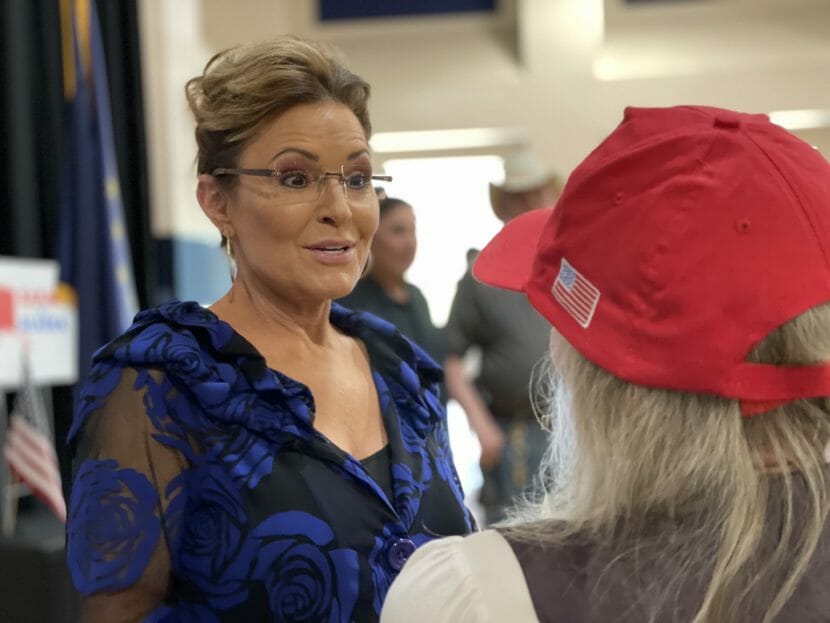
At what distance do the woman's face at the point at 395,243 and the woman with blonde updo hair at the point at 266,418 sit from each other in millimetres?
2080

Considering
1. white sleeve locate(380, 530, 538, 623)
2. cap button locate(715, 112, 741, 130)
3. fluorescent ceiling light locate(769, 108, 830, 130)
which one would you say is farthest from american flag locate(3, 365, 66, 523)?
fluorescent ceiling light locate(769, 108, 830, 130)

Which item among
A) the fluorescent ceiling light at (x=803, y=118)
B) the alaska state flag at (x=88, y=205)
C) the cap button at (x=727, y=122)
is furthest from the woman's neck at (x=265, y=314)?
the fluorescent ceiling light at (x=803, y=118)

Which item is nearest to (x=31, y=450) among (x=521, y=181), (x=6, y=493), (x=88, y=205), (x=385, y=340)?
(x=6, y=493)

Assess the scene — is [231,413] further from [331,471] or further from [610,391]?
[610,391]

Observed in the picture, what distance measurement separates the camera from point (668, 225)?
797 millimetres

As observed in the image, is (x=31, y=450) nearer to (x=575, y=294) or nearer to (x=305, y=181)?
(x=305, y=181)

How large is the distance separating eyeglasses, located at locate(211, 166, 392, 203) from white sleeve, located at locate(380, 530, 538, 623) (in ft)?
2.23

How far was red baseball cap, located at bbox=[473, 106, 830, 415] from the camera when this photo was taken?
31.1 inches

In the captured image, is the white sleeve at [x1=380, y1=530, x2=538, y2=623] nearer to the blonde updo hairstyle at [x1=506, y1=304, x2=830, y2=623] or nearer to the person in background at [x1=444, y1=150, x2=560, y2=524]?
the blonde updo hairstyle at [x1=506, y1=304, x2=830, y2=623]

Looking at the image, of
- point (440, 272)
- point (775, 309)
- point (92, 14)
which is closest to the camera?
point (775, 309)

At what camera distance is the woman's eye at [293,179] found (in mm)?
1406

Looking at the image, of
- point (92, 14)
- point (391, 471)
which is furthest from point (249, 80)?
point (92, 14)

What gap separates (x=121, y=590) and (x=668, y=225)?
0.76 metres

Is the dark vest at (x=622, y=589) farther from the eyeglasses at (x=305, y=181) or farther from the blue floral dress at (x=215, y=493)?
the eyeglasses at (x=305, y=181)
